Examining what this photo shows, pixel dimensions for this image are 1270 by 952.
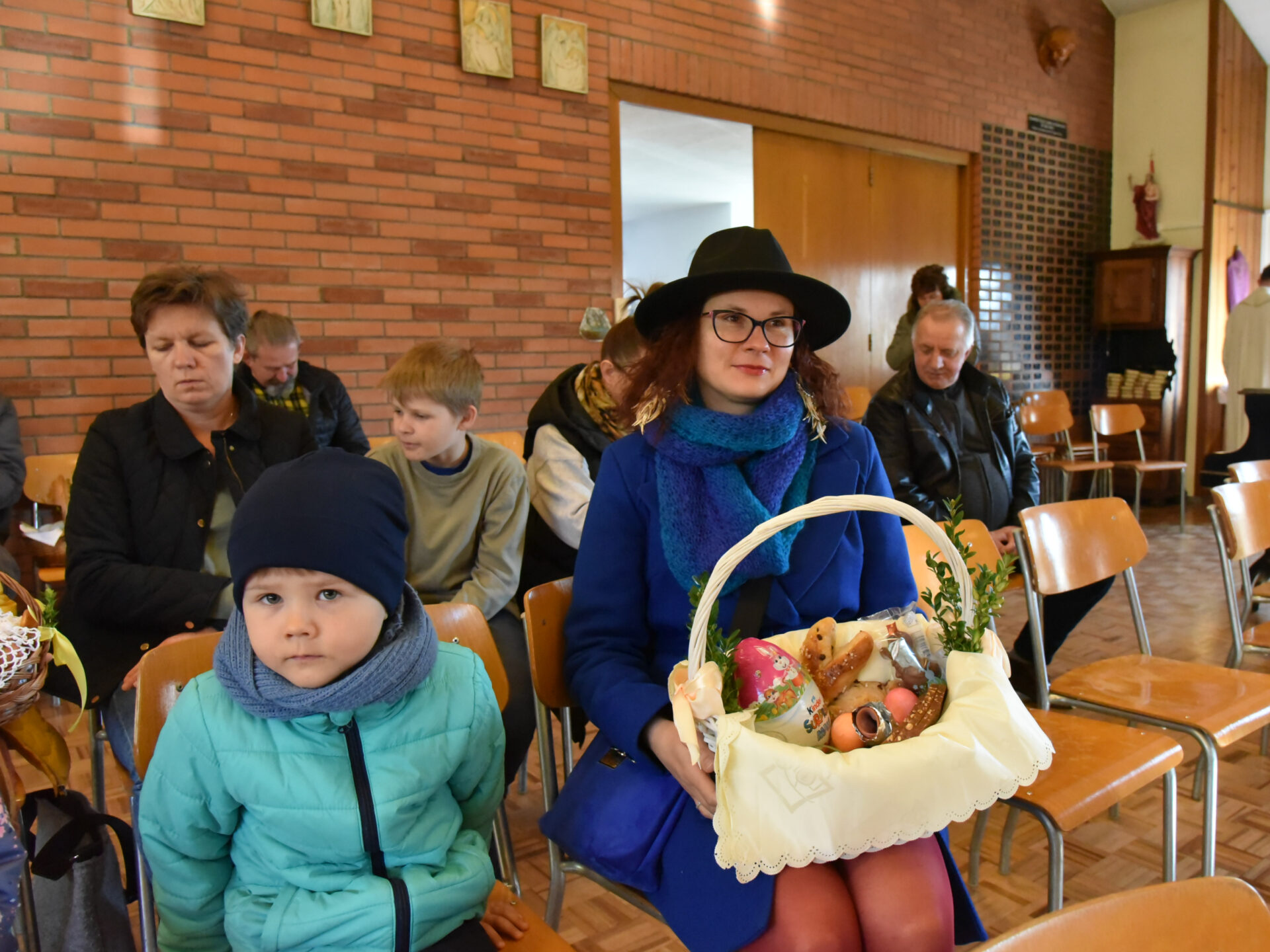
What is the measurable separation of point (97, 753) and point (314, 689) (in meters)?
1.29

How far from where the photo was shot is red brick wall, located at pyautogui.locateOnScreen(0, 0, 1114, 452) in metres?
3.57

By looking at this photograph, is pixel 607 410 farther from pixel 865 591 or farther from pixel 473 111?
pixel 473 111

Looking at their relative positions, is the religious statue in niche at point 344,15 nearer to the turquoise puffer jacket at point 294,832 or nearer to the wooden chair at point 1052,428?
the turquoise puffer jacket at point 294,832

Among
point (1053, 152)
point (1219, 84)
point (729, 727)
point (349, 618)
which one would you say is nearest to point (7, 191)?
point (349, 618)

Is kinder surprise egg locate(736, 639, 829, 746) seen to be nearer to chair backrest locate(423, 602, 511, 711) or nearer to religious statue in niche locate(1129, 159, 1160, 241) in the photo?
chair backrest locate(423, 602, 511, 711)

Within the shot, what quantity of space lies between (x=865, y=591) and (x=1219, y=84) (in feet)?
26.1

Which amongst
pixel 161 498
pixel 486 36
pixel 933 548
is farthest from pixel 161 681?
pixel 486 36

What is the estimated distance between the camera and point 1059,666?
3566mm

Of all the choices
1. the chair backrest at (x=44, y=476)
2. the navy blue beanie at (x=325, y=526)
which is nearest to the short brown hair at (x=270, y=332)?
the chair backrest at (x=44, y=476)

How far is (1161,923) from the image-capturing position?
732mm

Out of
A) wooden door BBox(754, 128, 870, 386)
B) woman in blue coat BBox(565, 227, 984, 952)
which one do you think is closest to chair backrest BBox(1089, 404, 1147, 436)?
wooden door BBox(754, 128, 870, 386)

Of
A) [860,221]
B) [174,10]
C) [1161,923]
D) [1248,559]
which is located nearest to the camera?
[1161,923]

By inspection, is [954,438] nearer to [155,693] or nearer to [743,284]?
[743,284]

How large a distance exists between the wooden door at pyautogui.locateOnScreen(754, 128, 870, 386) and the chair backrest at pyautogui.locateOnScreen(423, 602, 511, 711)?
182 inches
